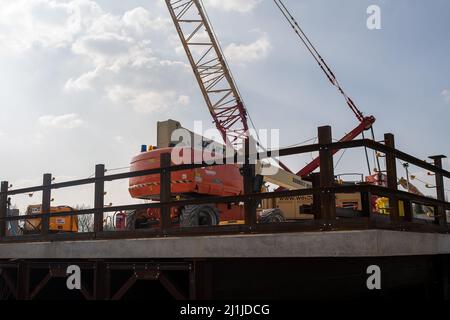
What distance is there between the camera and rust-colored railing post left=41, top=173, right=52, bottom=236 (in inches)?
350

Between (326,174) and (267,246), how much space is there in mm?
1061

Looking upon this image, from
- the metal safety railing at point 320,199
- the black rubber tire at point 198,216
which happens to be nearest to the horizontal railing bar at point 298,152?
the metal safety railing at point 320,199

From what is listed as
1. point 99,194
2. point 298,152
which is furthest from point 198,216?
point 298,152

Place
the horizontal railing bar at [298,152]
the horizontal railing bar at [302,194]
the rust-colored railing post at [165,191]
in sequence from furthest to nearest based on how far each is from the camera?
the rust-colored railing post at [165,191]
the horizontal railing bar at [298,152]
the horizontal railing bar at [302,194]

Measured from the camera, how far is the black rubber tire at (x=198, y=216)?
968 cm

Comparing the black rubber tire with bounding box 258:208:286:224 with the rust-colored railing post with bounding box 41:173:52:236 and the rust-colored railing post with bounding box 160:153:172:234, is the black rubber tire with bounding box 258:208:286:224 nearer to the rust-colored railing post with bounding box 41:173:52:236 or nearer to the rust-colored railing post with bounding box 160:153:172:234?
the rust-colored railing post with bounding box 160:153:172:234

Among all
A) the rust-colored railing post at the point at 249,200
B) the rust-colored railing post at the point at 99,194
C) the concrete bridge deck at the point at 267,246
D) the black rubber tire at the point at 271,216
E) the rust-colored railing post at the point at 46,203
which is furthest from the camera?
the black rubber tire at the point at 271,216

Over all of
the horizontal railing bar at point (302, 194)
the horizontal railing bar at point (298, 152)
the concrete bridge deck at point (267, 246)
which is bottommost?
the concrete bridge deck at point (267, 246)

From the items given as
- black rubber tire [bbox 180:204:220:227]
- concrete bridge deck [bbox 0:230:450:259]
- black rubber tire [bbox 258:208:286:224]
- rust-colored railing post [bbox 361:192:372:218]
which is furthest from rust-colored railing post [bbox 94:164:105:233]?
rust-colored railing post [bbox 361:192:372:218]

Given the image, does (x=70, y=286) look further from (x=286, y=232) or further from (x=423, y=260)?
(x=423, y=260)

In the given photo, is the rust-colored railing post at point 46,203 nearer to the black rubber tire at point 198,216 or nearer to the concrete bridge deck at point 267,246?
the concrete bridge deck at point 267,246

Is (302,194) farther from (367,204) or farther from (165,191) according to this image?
(165,191)

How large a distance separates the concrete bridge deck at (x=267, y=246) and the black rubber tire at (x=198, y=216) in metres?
2.34
